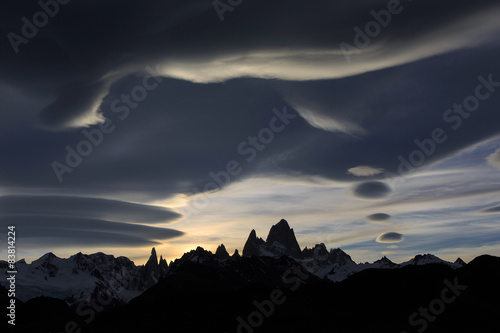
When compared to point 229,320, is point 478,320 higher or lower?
lower

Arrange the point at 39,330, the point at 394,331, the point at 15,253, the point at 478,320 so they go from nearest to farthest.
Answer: the point at 15,253
the point at 394,331
the point at 478,320
the point at 39,330

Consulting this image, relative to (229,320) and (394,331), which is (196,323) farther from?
(394,331)

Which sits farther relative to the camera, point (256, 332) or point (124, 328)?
point (124, 328)

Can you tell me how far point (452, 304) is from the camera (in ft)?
646

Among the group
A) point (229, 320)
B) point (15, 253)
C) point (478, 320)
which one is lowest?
point (478, 320)

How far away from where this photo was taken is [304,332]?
169125mm

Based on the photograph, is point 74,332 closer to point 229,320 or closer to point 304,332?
point 229,320

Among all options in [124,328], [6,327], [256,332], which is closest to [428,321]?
[256,332]

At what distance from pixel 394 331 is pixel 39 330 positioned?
489 feet

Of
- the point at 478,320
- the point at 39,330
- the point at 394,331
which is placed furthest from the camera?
the point at 39,330

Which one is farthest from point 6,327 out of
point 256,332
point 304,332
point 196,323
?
point 304,332

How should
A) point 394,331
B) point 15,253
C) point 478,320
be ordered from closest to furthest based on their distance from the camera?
point 15,253
point 394,331
point 478,320

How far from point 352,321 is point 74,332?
121654 millimetres

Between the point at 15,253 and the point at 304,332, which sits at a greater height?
the point at 15,253
